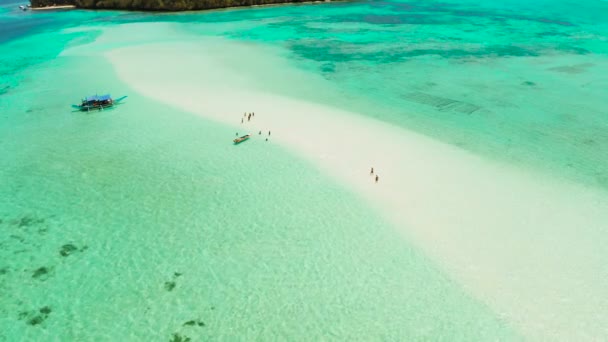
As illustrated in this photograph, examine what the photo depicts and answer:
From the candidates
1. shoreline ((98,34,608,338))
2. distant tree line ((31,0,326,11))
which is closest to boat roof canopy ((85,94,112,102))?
shoreline ((98,34,608,338))

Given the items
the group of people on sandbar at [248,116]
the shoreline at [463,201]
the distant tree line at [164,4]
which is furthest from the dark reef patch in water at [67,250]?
the distant tree line at [164,4]

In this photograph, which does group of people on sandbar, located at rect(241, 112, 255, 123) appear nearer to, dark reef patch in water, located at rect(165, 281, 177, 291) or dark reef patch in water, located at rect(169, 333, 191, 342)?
dark reef patch in water, located at rect(165, 281, 177, 291)

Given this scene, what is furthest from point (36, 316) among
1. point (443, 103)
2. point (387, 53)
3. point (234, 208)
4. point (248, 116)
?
point (387, 53)

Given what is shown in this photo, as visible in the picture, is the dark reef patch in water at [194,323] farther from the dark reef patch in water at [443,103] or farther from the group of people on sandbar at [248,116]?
the dark reef patch in water at [443,103]

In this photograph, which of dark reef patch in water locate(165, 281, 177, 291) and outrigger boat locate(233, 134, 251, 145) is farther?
outrigger boat locate(233, 134, 251, 145)

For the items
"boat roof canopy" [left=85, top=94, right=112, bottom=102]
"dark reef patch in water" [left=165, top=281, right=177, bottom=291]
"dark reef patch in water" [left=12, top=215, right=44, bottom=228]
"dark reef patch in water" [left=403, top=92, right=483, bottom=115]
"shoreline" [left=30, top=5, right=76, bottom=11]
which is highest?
"shoreline" [left=30, top=5, right=76, bottom=11]

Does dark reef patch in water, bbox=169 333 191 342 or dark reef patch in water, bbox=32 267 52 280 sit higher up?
dark reef patch in water, bbox=32 267 52 280

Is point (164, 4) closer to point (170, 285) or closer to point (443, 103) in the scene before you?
point (443, 103)
